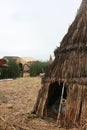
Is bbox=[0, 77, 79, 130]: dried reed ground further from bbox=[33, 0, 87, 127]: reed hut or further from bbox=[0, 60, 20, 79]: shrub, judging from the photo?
bbox=[0, 60, 20, 79]: shrub

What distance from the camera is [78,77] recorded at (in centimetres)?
1016

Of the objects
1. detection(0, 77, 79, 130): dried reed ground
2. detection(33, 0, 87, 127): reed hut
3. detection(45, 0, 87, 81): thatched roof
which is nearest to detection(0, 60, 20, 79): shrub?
detection(0, 77, 79, 130): dried reed ground

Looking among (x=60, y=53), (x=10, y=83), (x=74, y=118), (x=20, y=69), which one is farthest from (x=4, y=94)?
(x=20, y=69)

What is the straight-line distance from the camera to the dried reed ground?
10.5 metres

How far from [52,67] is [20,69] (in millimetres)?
18881

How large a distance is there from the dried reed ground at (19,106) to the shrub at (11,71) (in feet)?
13.7

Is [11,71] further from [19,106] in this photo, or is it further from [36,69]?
[19,106]

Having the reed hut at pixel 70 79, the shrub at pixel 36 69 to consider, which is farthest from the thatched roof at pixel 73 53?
the shrub at pixel 36 69

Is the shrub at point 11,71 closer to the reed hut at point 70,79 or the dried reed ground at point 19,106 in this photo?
the dried reed ground at point 19,106

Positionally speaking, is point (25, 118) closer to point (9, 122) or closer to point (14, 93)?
point (9, 122)

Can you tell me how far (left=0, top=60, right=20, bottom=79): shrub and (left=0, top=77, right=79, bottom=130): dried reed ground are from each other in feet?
13.7

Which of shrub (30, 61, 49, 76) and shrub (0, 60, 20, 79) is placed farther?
shrub (30, 61, 49, 76)

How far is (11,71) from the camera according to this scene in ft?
92.7

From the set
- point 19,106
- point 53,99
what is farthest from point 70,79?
point 19,106
